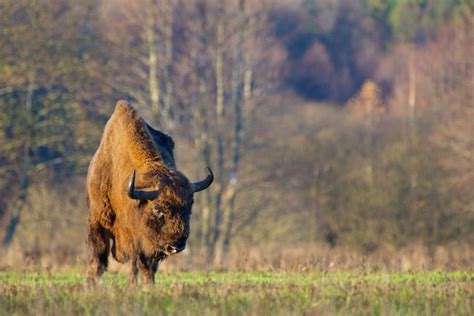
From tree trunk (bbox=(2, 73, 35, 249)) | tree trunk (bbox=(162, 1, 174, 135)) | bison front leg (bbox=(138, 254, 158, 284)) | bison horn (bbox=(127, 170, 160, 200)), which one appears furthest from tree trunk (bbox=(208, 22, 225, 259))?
bison horn (bbox=(127, 170, 160, 200))

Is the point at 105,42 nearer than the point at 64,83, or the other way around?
the point at 64,83

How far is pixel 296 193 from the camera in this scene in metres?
49.2

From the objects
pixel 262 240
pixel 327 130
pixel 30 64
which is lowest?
pixel 262 240

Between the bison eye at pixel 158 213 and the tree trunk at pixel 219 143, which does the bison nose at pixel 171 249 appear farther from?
the tree trunk at pixel 219 143

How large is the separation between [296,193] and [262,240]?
4.82 metres

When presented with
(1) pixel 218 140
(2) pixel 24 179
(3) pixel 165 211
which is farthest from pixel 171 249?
(1) pixel 218 140

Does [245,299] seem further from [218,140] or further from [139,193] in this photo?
[218,140]

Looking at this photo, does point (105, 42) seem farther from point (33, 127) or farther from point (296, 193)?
point (296, 193)

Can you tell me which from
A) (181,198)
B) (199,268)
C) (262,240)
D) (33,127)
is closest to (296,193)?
(262,240)

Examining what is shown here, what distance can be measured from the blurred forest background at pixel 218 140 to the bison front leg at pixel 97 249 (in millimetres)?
18287

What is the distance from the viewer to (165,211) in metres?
12.7

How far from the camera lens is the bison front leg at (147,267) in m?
13.0

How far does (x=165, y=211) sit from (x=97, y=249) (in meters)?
1.79

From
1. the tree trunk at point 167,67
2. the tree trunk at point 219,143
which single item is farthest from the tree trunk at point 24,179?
the tree trunk at point 219,143
